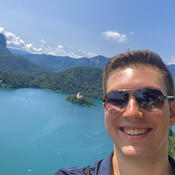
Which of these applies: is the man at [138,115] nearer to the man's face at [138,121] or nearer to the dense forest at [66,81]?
the man's face at [138,121]

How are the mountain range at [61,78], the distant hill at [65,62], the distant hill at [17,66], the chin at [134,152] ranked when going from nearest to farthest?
the chin at [134,152], the mountain range at [61,78], the distant hill at [17,66], the distant hill at [65,62]

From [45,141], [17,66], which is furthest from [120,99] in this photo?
[17,66]

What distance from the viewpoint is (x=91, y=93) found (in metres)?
52.7

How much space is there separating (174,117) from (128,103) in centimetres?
25

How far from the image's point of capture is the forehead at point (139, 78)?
798 mm

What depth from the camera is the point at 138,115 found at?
0.74m

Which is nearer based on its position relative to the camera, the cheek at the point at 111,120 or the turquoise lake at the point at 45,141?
the cheek at the point at 111,120

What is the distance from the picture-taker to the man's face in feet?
2.36

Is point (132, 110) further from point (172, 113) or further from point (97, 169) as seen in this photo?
point (97, 169)

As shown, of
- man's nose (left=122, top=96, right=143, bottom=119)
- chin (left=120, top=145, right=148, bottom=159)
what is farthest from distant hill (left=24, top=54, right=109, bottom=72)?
chin (left=120, top=145, right=148, bottom=159)

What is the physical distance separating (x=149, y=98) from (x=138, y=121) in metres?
0.13

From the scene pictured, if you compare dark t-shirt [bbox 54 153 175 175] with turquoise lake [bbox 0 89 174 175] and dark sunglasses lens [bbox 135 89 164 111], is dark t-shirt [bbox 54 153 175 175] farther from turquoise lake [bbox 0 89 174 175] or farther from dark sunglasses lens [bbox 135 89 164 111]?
turquoise lake [bbox 0 89 174 175]

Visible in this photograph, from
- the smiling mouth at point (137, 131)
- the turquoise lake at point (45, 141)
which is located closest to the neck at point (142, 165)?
the smiling mouth at point (137, 131)

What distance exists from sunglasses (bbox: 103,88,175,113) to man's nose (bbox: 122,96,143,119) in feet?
0.06
